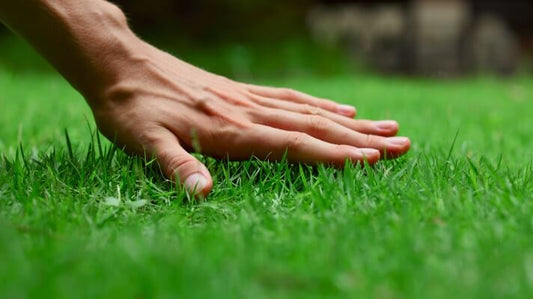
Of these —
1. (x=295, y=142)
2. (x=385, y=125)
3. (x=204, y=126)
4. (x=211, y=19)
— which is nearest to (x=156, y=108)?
(x=204, y=126)

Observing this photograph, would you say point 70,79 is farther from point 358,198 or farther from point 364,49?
point 364,49

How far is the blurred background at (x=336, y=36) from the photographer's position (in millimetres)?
9297

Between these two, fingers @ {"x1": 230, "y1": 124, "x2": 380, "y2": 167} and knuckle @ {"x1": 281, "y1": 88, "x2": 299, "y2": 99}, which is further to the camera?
knuckle @ {"x1": 281, "y1": 88, "x2": 299, "y2": 99}

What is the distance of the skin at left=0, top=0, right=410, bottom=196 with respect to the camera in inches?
69.7

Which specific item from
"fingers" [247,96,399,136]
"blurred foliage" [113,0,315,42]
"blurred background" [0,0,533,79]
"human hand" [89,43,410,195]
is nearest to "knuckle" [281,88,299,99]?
"fingers" [247,96,399,136]

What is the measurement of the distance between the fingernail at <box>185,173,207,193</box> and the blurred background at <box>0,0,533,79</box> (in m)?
6.89

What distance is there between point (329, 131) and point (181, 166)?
0.45m

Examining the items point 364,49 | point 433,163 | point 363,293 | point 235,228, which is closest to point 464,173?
point 433,163

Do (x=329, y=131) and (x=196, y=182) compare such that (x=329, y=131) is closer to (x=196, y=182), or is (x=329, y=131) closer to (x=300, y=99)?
(x=300, y=99)

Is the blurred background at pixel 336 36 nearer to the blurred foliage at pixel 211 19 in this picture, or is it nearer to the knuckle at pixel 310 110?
the blurred foliage at pixel 211 19

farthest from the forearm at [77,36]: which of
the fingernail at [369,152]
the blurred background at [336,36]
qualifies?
the blurred background at [336,36]

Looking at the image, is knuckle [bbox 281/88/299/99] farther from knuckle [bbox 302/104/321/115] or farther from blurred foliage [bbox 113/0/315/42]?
blurred foliage [bbox 113/0/315/42]

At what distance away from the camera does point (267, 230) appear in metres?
1.37

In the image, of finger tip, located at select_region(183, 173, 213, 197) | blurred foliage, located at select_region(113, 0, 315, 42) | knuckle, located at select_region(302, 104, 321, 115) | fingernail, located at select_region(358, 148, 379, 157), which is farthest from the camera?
blurred foliage, located at select_region(113, 0, 315, 42)
